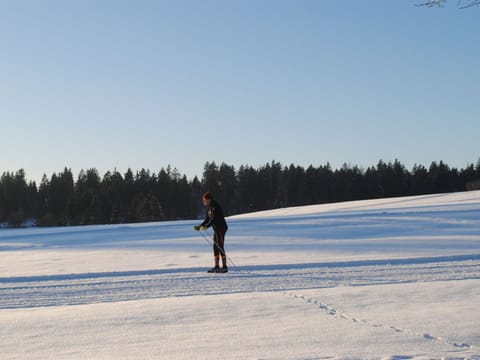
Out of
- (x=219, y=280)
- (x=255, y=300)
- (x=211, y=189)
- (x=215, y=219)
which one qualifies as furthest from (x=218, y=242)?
(x=211, y=189)

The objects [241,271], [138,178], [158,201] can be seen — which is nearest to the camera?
[241,271]

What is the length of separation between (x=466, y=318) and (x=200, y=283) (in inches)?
212

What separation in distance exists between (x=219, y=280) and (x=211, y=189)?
306 ft

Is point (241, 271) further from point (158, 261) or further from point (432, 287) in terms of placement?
point (432, 287)

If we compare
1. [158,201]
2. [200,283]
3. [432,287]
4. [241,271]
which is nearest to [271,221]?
[241,271]

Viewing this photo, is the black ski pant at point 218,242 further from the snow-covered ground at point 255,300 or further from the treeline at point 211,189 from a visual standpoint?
the treeline at point 211,189

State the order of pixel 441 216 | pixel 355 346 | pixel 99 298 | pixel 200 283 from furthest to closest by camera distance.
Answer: pixel 441 216
pixel 200 283
pixel 99 298
pixel 355 346

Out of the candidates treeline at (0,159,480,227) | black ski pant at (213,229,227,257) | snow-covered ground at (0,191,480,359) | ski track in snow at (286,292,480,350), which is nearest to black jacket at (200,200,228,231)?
Answer: black ski pant at (213,229,227,257)

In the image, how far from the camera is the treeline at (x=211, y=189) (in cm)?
8856

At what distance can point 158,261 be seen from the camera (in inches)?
560

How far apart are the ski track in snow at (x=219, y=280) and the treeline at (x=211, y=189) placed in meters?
73.3

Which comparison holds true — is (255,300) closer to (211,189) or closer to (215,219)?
(215,219)

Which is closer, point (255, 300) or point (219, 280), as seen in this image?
point (255, 300)

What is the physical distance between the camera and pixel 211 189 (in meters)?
104
